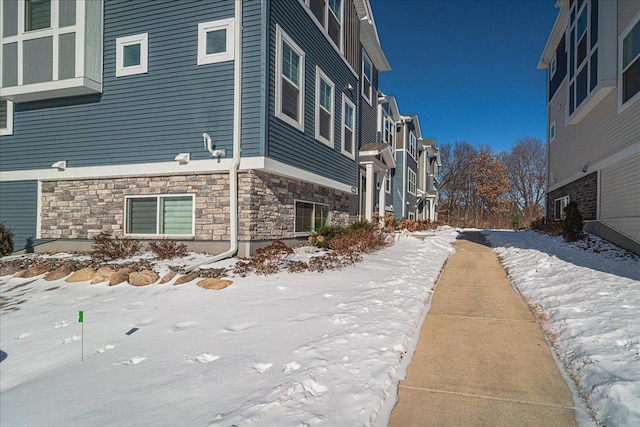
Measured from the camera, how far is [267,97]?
7410mm

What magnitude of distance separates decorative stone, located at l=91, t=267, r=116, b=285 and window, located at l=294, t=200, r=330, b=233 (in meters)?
4.40

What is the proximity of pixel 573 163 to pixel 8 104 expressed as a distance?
18643 millimetres

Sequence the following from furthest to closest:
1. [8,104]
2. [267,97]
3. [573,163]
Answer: [573,163] → [8,104] → [267,97]

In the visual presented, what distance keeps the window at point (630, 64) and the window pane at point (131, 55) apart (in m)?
11.6

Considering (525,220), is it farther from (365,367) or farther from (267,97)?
(365,367)

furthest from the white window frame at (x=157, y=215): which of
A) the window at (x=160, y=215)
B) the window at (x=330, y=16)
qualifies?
the window at (x=330, y=16)

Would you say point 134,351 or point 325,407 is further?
point 134,351

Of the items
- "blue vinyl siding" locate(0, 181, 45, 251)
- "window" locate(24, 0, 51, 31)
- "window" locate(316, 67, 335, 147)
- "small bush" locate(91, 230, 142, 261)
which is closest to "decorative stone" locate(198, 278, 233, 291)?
"small bush" locate(91, 230, 142, 261)

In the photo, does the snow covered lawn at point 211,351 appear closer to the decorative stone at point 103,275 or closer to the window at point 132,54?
the decorative stone at point 103,275

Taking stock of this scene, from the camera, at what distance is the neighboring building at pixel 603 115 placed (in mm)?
8328

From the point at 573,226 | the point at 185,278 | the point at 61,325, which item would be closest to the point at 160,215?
the point at 185,278

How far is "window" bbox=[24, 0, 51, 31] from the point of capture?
8.90 m


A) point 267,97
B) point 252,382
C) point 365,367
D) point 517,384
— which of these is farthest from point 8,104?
point 517,384

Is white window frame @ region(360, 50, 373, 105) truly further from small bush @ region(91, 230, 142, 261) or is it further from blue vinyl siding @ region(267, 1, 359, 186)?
small bush @ region(91, 230, 142, 261)
